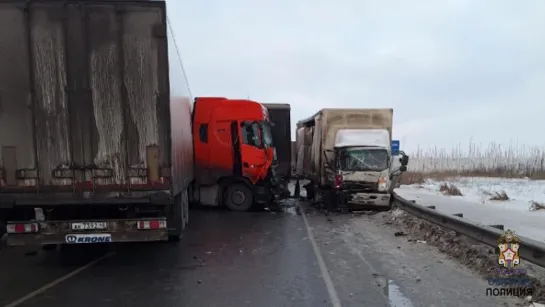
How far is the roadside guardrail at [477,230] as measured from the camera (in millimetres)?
5879

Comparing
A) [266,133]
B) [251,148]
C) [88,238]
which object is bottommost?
[88,238]

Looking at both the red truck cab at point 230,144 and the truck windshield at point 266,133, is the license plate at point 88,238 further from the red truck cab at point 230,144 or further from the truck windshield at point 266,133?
the truck windshield at point 266,133

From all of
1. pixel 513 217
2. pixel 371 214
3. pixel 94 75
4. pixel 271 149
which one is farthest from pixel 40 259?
pixel 513 217

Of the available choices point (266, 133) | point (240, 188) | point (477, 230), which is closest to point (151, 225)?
point (477, 230)

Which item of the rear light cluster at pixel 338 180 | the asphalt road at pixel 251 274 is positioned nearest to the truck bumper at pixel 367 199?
the rear light cluster at pixel 338 180

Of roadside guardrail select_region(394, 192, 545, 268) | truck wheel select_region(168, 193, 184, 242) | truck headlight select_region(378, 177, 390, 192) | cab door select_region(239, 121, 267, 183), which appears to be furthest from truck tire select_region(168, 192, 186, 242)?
truck headlight select_region(378, 177, 390, 192)

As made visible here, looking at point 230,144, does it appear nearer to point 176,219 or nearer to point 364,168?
point 364,168

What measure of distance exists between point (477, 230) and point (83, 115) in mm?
6626

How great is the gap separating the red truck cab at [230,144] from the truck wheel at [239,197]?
3 cm

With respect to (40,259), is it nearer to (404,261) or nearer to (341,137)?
(404,261)

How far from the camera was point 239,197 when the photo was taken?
14188 millimetres

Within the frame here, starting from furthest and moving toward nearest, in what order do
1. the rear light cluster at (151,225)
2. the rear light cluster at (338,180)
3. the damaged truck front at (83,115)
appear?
the rear light cluster at (338,180) → the rear light cluster at (151,225) → the damaged truck front at (83,115)

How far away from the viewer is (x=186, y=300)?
5.48 m

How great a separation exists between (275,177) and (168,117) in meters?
8.50
